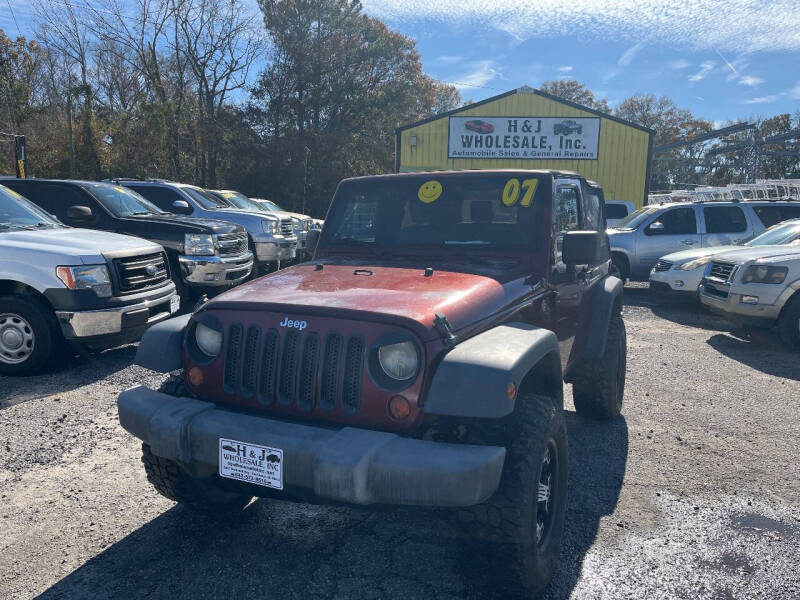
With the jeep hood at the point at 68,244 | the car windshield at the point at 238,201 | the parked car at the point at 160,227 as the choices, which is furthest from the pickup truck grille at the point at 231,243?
the car windshield at the point at 238,201

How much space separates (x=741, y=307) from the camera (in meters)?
7.91

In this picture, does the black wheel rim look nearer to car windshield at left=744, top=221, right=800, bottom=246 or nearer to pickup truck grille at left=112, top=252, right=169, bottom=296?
pickup truck grille at left=112, top=252, right=169, bottom=296

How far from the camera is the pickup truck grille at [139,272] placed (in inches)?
239

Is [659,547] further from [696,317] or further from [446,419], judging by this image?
[696,317]

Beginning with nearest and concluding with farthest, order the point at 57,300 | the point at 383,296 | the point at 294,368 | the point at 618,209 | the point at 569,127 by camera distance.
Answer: the point at 294,368, the point at 383,296, the point at 57,300, the point at 618,209, the point at 569,127

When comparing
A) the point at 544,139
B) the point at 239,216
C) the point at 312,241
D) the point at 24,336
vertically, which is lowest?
the point at 24,336

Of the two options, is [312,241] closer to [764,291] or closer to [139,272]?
[139,272]

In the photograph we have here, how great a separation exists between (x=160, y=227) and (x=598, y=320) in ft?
20.5

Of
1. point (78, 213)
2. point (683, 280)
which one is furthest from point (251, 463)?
point (683, 280)

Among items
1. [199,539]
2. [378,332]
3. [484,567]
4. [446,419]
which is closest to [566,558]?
[484,567]

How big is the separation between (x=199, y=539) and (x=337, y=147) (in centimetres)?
3044


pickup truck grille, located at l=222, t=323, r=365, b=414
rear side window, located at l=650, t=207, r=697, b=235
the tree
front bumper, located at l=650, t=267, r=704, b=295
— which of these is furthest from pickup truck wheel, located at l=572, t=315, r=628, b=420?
the tree

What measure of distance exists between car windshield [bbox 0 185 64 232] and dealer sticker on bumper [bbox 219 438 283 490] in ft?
16.0

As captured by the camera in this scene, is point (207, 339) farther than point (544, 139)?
No
